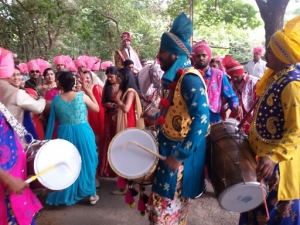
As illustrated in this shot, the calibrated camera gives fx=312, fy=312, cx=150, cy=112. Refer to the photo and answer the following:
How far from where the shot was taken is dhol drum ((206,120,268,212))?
2014mm

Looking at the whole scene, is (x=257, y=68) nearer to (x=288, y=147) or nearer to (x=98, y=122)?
(x=98, y=122)

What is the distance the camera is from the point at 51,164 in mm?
2154

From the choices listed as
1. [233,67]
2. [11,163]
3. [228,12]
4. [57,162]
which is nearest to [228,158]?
[57,162]

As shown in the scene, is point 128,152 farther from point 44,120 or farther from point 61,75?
point 44,120

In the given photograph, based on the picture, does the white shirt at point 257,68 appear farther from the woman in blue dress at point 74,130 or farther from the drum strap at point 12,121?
the drum strap at point 12,121

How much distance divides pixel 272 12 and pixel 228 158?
689cm

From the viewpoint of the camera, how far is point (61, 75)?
3.64 meters

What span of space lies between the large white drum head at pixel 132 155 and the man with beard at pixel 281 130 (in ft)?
2.42

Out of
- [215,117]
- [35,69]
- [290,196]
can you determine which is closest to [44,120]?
[35,69]

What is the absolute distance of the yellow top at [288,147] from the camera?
6.18 ft

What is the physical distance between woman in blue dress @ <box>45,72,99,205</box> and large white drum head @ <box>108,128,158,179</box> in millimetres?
1574

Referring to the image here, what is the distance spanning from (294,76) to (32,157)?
1.83 meters

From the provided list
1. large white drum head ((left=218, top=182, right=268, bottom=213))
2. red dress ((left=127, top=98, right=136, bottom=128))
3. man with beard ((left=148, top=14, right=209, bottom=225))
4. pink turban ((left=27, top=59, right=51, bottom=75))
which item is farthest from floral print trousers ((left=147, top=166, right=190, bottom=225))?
pink turban ((left=27, top=59, right=51, bottom=75))

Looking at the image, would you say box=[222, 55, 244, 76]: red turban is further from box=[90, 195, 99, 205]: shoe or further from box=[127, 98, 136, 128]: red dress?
box=[90, 195, 99, 205]: shoe
